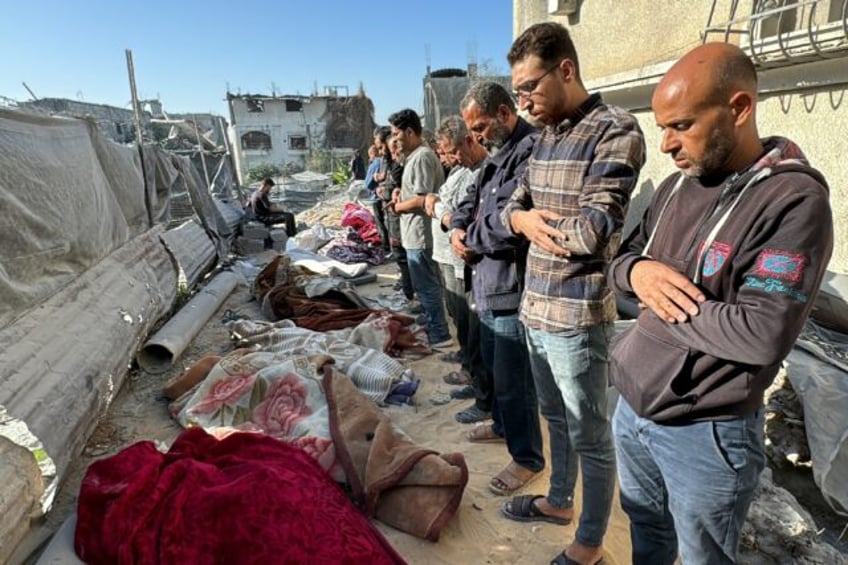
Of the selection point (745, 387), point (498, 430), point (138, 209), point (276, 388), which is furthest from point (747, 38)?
point (138, 209)

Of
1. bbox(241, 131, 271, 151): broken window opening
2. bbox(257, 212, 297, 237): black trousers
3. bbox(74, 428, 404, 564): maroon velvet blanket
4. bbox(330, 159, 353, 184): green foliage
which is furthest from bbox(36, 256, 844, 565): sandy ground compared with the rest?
bbox(241, 131, 271, 151): broken window opening

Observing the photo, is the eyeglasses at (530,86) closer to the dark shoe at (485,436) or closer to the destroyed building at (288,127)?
the dark shoe at (485,436)

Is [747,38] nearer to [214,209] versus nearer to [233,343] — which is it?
[233,343]

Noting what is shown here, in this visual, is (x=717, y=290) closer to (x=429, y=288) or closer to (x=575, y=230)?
(x=575, y=230)

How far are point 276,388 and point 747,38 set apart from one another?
13.3 ft

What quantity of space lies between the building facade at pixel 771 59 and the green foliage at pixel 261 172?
22.9 metres

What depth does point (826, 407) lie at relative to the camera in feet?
9.37

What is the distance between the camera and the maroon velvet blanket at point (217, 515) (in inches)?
75.0

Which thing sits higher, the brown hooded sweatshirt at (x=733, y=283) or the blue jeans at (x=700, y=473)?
the brown hooded sweatshirt at (x=733, y=283)

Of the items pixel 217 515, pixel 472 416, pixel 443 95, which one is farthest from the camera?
pixel 443 95

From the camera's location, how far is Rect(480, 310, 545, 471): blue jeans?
2.43m

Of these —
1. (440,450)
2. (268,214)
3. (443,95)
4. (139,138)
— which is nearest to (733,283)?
(440,450)

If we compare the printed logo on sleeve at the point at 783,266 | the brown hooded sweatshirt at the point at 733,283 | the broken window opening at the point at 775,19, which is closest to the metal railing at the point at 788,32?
the broken window opening at the point at 775,19

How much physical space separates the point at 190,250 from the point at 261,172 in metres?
21.2
